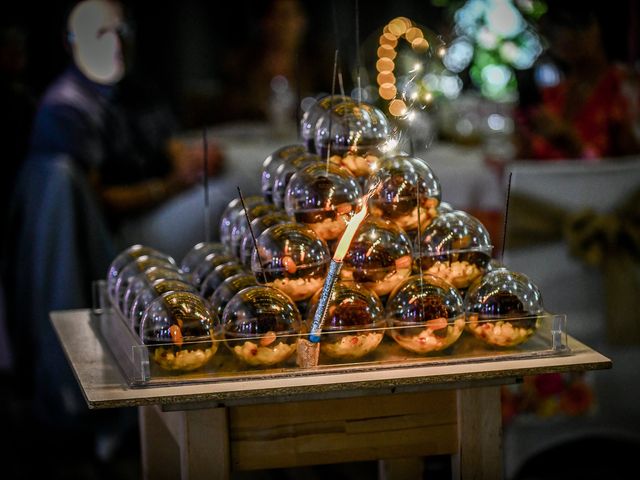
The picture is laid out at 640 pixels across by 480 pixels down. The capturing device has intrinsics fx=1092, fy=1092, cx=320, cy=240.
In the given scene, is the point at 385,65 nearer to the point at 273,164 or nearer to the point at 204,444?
the point at 273,164

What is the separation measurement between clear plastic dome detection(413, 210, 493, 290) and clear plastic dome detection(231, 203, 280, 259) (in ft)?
0.91

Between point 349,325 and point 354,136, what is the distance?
1.18ft

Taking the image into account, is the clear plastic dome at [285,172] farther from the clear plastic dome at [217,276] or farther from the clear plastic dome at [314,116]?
the clear plastic dome at [217,276]

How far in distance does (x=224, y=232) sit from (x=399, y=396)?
0.45 metres

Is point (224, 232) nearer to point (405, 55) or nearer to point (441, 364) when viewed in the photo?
point (441, 364)

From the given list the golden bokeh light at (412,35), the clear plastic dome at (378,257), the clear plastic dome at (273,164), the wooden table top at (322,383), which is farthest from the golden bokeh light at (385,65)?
the wooden table top at (322,383)

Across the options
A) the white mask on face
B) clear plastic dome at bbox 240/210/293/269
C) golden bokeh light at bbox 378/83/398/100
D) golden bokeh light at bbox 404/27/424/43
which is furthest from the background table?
golden bokeh light at bbox 404/27/424/43

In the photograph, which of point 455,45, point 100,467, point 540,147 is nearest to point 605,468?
point 540,147

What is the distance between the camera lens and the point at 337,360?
157 cm

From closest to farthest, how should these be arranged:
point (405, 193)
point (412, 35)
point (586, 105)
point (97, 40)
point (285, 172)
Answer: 1. point (405, 193)
2. point (285, 172)
3. point (586, 105)
4. point (97, 40)
5. point (412, 35)

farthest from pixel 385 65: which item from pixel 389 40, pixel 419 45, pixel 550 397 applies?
pixel 550 397

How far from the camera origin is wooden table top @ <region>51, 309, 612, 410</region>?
1483mm

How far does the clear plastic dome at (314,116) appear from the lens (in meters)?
1.80

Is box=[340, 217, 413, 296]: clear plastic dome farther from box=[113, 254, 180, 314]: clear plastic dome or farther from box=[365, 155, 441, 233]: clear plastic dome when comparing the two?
box=[113, 254, 180, 314]: clear plastic dome
